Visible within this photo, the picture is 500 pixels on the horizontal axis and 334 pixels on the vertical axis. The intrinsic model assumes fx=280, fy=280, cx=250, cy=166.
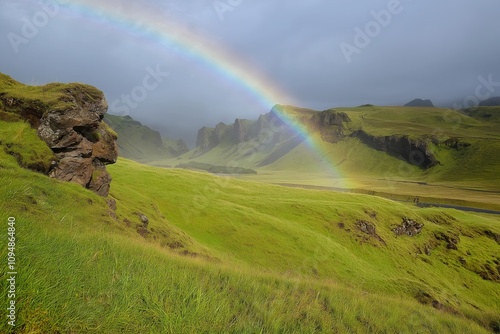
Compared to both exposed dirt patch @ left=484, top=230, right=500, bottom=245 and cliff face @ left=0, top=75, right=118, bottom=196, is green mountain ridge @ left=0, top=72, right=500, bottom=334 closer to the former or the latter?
cliff face @ left=0, top=75, right=118, bottom=196

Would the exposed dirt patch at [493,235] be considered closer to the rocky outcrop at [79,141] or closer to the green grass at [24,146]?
the rocky outcrop at [79,141]

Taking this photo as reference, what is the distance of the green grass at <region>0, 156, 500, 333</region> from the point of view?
211 inches

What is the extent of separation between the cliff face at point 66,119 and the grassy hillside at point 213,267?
2.26 metres

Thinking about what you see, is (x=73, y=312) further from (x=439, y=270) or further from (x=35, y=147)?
(x=439, y=270)

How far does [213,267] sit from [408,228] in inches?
2355

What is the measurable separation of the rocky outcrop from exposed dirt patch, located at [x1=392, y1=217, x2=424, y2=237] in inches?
2146

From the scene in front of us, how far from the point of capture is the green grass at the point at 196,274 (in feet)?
17.6

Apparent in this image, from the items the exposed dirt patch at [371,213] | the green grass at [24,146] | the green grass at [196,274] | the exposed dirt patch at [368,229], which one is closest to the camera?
the green grass at [196,274]

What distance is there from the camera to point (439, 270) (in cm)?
5184

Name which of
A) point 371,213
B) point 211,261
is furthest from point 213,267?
point 371,213

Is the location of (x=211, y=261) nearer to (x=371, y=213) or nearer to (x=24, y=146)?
(x=24, y=146)

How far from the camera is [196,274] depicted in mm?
8461

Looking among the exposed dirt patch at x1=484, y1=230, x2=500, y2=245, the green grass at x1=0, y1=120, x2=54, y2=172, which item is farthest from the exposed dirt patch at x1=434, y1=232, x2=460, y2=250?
the green grass at x1=0, y1=120, x2=54, y2=172

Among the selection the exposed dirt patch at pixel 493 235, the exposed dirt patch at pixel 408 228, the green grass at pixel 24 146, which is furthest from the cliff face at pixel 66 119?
the exposed dirt patch at pixel 493 235
